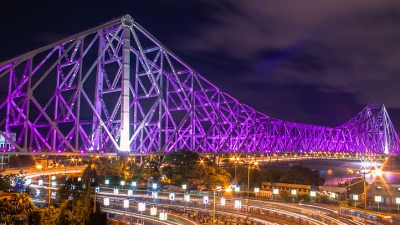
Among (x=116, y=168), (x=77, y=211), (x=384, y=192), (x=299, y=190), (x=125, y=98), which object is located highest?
(x=125, y=98)

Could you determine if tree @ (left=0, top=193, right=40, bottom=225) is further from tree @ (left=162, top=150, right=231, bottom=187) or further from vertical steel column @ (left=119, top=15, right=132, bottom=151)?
vertical steel column @ (left=119, top=15, right=132, bottom=151)

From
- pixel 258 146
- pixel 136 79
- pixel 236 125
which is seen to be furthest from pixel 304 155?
pixel 136 79

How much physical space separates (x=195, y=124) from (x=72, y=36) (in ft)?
110

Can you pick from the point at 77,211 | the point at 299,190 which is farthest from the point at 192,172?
the point at 77,211

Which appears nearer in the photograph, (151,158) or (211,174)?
(211,174)

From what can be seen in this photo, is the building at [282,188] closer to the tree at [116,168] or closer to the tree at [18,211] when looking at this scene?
the tree at [116,168]

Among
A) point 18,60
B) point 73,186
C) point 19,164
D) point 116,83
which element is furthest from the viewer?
point 19,164

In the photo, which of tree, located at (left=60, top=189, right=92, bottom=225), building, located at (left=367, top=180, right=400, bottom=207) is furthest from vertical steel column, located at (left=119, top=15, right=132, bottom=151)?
tree, located at (left=60, top=189, right=92, bottom=225)

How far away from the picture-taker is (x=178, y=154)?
56.6m

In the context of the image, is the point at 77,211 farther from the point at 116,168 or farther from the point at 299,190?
the point at 299,190

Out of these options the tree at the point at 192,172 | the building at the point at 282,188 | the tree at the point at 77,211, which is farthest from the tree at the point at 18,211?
the tree at the point at 192,172

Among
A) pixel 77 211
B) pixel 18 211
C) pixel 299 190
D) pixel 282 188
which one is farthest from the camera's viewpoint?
pixel 282 188

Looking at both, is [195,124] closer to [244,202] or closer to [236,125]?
[236,125]

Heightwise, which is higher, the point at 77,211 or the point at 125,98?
the point at 125,98
